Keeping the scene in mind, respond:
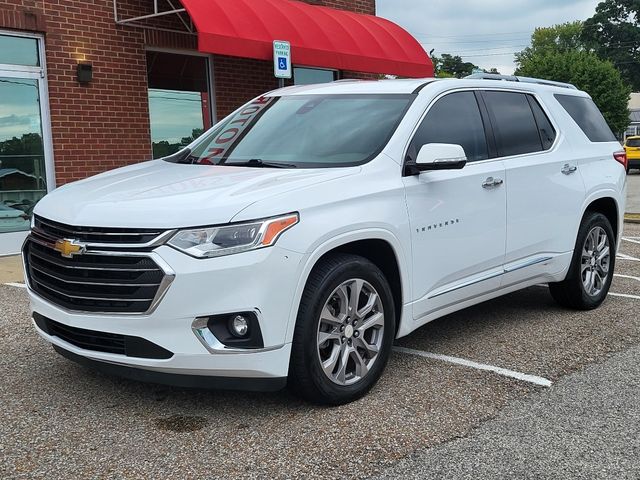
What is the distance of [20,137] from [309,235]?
694 centimetres

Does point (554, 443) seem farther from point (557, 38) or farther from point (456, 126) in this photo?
point (557, 38)

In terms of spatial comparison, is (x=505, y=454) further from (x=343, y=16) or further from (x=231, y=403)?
(x=343, y=16)

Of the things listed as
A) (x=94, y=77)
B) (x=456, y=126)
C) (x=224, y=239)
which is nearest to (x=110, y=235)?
(x=224, y=239)

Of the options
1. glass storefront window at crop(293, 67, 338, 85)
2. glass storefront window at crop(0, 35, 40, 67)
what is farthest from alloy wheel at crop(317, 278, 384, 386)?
glass storefront window at crop(293, 67, 338, 85)

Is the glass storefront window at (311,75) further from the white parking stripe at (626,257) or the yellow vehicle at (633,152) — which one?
the yellow vehicle at (633,152)

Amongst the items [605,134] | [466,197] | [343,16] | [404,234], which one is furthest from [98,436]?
[343,16]

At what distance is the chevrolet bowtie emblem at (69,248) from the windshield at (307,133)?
123 centimetres

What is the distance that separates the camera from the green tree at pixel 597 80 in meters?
43.1

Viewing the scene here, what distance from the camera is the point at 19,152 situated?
30.2ft

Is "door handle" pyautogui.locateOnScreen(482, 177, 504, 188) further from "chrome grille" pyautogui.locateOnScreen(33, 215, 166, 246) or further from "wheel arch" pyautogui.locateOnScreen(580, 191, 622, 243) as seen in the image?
"chrome grille" pyautogui.locateOnScreen(33, 215, 166, 246)

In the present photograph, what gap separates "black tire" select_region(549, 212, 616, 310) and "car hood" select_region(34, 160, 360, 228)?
8.60 feet

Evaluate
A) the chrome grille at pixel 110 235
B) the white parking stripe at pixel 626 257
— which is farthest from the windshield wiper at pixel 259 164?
the white parking stripe at pixel 626 257

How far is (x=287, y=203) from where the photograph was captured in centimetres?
353

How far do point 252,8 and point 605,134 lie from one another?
222 inches
